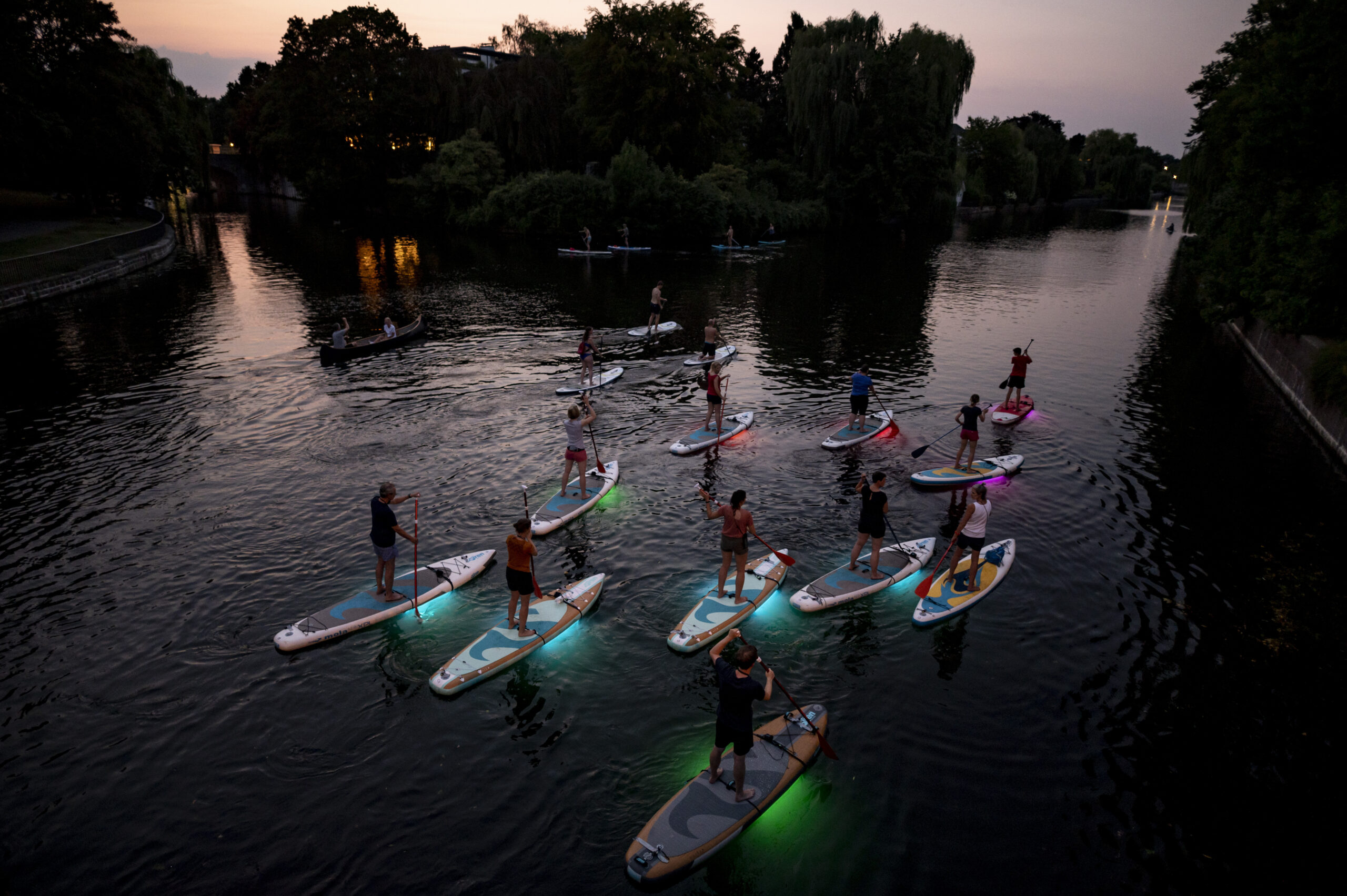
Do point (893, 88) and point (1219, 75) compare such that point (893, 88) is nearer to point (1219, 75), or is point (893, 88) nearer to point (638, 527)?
point (1219, 75)

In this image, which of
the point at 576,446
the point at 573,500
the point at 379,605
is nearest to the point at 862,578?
the point at 573,500

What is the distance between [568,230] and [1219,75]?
49.4m

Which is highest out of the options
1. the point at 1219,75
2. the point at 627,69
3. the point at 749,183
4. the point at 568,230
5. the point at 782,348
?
the point at 627,69

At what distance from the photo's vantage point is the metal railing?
116ft

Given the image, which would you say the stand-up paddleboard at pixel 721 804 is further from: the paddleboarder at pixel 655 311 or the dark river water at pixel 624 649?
the paddleboarder at pixel 655 311

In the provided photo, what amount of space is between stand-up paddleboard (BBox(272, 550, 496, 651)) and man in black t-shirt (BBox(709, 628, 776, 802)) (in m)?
6.11

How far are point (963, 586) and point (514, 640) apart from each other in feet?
27.1

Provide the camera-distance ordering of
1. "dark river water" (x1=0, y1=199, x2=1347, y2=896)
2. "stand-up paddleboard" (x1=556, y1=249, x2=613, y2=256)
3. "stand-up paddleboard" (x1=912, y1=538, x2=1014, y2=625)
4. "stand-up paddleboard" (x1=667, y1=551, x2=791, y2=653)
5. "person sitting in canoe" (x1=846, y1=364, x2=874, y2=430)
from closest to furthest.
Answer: "dark river water" (x1=0, y1=199, x2=1347, y2=896) < "stand-up paddleboard" (x1=667, y1=551, x2=791, y2=653) < "stand-up paddleboard" (x1=912, y1=538, x2=1014, y2=625) < "person sitting in canoe" (x1=846, y1=364, x2=874, y2=430) < "stand-up paddleboard" (x1=556, y1=249, x2=613, y2=256)

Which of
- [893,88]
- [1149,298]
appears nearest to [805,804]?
[1149,298]

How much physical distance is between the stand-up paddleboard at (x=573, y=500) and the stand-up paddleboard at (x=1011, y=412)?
40.9ft

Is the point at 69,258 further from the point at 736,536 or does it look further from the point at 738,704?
the point at 738,704

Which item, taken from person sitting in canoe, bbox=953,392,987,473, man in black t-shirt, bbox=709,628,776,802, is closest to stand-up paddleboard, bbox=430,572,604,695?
man in black t-shirt, bbox=709,628,776,802

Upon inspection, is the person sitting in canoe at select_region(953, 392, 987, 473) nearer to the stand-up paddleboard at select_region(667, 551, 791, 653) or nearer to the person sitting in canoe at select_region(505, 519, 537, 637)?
the stand-up paddleboard at select_region(667, 551, 791, 653)

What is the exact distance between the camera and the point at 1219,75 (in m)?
41.7
